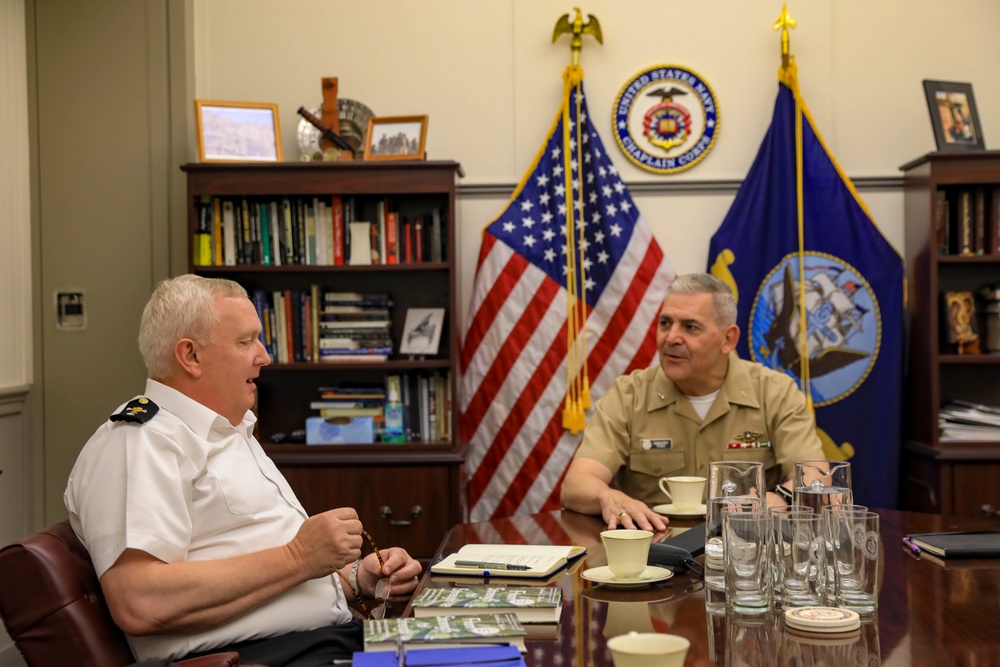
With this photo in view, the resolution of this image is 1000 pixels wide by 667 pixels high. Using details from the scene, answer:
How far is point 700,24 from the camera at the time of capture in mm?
3982

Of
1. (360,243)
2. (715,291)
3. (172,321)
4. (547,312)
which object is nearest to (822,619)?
(172,321)

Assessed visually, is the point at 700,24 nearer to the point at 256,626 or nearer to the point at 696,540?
the point at 696,540

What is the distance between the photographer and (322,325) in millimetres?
3814

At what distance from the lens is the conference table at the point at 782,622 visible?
1.28 m

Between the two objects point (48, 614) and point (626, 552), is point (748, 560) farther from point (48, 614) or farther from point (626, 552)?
point (48, 614)

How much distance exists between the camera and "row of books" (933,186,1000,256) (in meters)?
3.70

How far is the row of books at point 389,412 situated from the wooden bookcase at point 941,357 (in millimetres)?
1780

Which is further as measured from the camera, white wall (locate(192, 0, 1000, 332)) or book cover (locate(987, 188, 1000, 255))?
white wall (locate(192, 0, 1000, 332))

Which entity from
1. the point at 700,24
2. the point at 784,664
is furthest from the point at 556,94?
the point at 784,664

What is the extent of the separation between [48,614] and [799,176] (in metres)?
3.21

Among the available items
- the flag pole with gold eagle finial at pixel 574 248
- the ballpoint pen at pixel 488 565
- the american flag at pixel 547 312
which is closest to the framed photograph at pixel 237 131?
the american flag at pixel 547 312

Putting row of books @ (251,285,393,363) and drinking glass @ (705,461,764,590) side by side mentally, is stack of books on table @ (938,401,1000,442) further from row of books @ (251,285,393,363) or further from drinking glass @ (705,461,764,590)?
drinking glass @ (705,461,764,590)

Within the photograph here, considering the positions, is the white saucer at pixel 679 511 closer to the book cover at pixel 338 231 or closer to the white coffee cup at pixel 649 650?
the white coffee cup at pixel 649 650

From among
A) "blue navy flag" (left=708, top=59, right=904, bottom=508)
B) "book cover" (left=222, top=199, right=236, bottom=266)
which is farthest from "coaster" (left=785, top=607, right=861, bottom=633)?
"book cover" (left=222, top=199, right=236, bottom=266)
